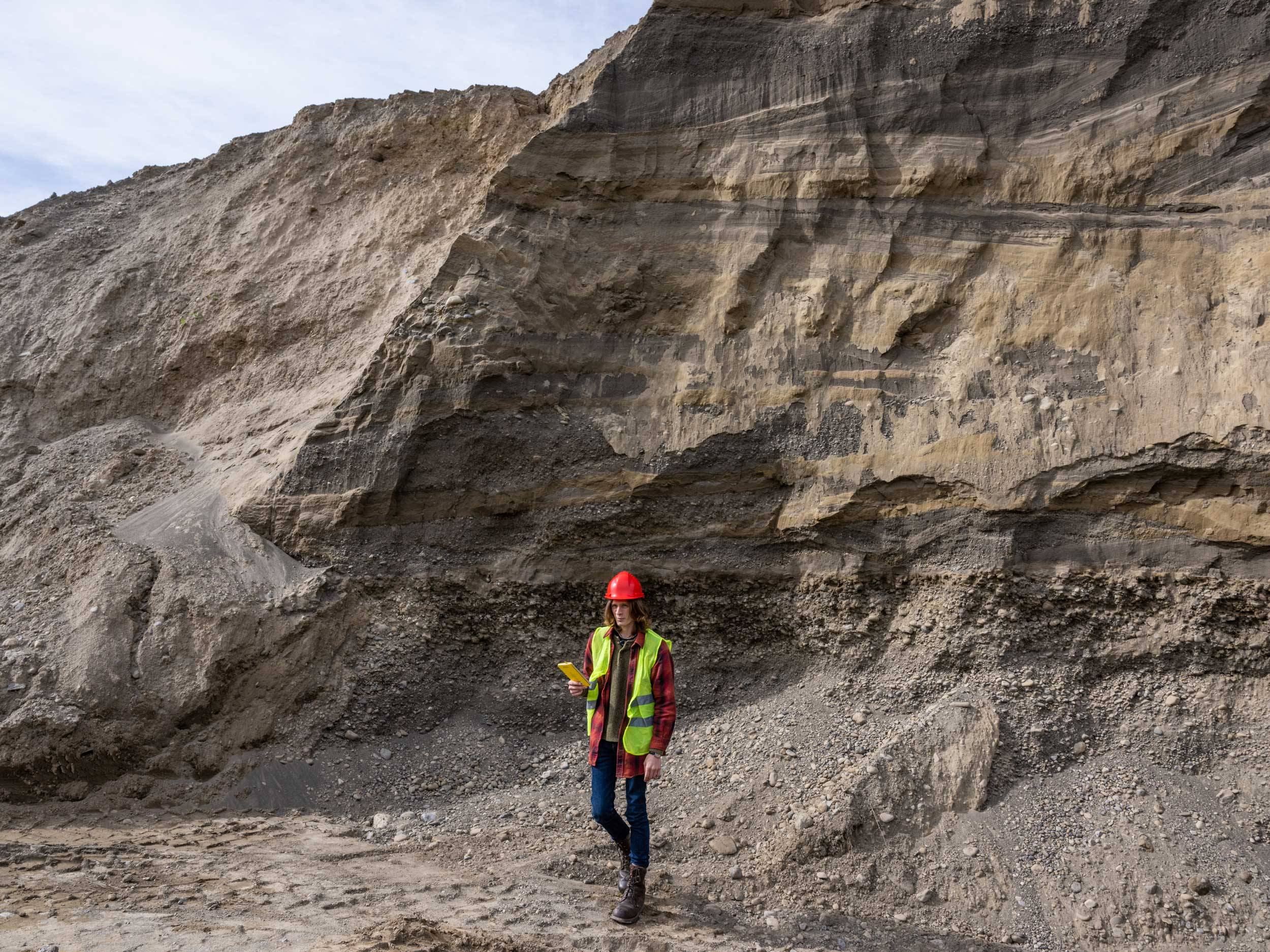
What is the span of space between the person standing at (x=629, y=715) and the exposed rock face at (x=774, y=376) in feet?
6.36

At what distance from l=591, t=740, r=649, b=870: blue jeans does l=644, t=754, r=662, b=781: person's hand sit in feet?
0.37

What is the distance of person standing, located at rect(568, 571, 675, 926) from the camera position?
4.02 meters

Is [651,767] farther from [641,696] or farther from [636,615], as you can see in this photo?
Answer: [636,615]

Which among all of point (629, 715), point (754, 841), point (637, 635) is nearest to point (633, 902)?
point (629, 715)

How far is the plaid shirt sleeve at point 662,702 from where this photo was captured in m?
4.06

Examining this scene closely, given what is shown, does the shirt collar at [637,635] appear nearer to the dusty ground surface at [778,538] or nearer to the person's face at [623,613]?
the person's face at [623,613]

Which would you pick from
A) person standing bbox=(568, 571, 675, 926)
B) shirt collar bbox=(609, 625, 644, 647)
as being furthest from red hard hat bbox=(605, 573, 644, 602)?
shirt collar bbox=(609, 625, 644, 647)

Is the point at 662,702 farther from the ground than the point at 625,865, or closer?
farther from the ground

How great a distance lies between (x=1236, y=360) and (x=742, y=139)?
334cm

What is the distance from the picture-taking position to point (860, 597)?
5699 millimetres

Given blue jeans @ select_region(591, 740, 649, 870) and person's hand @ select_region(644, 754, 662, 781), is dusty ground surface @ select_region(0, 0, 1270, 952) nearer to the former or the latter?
blue jeans @ select_region(591, 740, 649, 870)

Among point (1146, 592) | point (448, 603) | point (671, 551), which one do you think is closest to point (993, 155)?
point (1146, 592)

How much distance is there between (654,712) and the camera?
407cm

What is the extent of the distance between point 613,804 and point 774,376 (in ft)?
10.1
